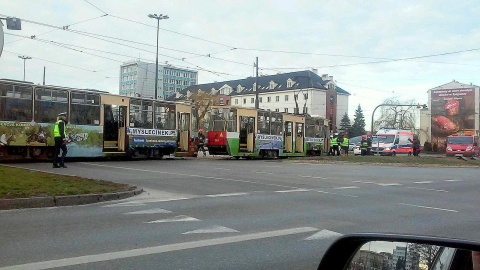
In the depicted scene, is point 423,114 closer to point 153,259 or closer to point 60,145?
point 60,145

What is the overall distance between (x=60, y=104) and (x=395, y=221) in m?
17.8

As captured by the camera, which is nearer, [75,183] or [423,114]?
[75,183]

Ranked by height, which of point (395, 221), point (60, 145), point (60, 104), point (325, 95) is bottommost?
point (395, 221)

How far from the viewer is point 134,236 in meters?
7.06

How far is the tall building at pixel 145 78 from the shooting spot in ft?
242

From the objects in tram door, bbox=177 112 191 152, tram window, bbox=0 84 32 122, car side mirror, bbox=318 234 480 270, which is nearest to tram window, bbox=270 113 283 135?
tram door, bbox=177 112 191 152

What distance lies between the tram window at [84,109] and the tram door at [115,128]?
0.74 meters

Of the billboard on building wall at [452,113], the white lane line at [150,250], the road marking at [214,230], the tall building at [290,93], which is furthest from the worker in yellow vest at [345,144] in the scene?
the tall building at [290,93]

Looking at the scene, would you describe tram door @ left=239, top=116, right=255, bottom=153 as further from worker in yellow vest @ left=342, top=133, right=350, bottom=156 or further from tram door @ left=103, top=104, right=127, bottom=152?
worker in yellow vest @ left=342, top=133, right=350, bottom=156

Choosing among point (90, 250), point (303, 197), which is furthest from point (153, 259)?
point (303, 197)

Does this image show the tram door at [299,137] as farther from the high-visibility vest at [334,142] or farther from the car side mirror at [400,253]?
the car side mirror at [400,253]

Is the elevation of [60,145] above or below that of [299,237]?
above

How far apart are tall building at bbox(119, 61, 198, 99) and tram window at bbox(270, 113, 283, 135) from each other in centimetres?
3637

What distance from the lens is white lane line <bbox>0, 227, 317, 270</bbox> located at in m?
5.43
